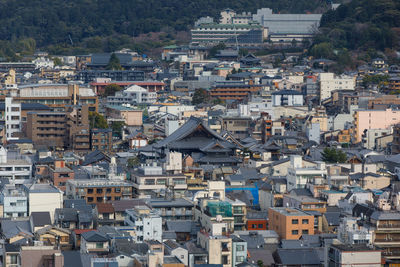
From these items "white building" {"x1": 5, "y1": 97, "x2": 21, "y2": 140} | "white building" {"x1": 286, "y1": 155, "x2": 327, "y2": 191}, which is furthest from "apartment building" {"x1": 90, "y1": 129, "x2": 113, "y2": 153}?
"white building" {"x1": 286, "y1": 155, "x2": 327, "y2": 191}

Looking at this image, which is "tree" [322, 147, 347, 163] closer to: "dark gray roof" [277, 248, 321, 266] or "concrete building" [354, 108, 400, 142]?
"concrete building" [354, 108, 400, 142]

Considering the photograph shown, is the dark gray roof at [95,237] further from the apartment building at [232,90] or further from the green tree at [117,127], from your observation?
the apartment building at [232,90]

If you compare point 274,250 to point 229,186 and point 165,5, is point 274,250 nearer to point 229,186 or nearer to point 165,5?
point 229,186

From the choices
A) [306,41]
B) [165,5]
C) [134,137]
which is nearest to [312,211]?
[134,137]

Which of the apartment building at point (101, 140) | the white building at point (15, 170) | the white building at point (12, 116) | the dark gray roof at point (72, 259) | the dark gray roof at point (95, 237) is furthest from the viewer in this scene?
the white building at point (12, 116)

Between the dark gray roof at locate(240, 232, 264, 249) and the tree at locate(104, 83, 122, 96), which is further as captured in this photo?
the tree at locate(104, 83, 122, 96)

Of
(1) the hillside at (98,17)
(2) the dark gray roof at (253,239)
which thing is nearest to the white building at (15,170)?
(2) the dark gray roof at (253,239)
